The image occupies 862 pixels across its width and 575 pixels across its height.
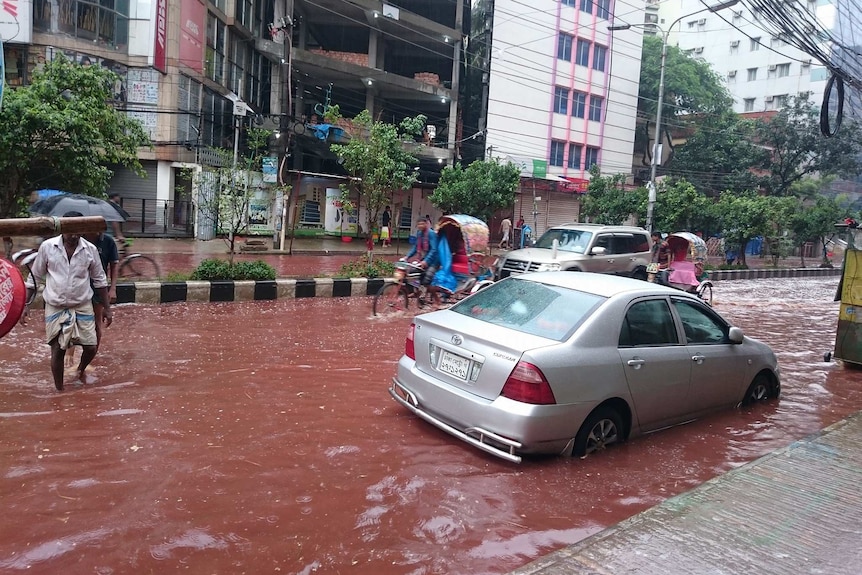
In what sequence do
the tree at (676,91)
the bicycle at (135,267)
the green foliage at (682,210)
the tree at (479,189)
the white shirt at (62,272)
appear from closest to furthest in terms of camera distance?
1. the white shirt at (62,272)
2. the bicycle at (135,267)
3. the tree at (479,189)
4. the green foliage at (682,210)
5. the tree at (676,91)

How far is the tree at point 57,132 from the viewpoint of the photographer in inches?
457

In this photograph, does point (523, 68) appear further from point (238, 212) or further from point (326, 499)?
point (326, 499)

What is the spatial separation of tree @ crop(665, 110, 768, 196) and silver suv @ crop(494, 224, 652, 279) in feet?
91.0

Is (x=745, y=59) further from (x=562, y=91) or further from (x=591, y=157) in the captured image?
(x=562, y=91)

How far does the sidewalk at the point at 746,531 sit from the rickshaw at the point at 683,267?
30.2 feet

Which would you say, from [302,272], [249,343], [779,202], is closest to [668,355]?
[249,343]

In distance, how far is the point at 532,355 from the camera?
4.38 meters

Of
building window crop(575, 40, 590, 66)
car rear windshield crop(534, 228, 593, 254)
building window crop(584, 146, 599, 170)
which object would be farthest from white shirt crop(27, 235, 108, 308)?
building window crop(575, 40, 590, 66)

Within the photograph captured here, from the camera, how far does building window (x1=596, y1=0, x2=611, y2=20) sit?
3764cm

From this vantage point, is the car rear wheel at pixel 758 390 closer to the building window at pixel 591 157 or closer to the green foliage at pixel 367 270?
the green foliage at pixel 367 270

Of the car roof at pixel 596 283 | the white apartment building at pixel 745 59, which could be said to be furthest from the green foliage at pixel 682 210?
the white apartment building at pixel 745 59

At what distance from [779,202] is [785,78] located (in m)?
37.4

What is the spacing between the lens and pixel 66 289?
223 inches

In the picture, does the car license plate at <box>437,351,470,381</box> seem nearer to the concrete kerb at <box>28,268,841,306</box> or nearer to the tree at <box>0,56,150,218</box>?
the concrete kerb at <box>28,268,841,306</box>
